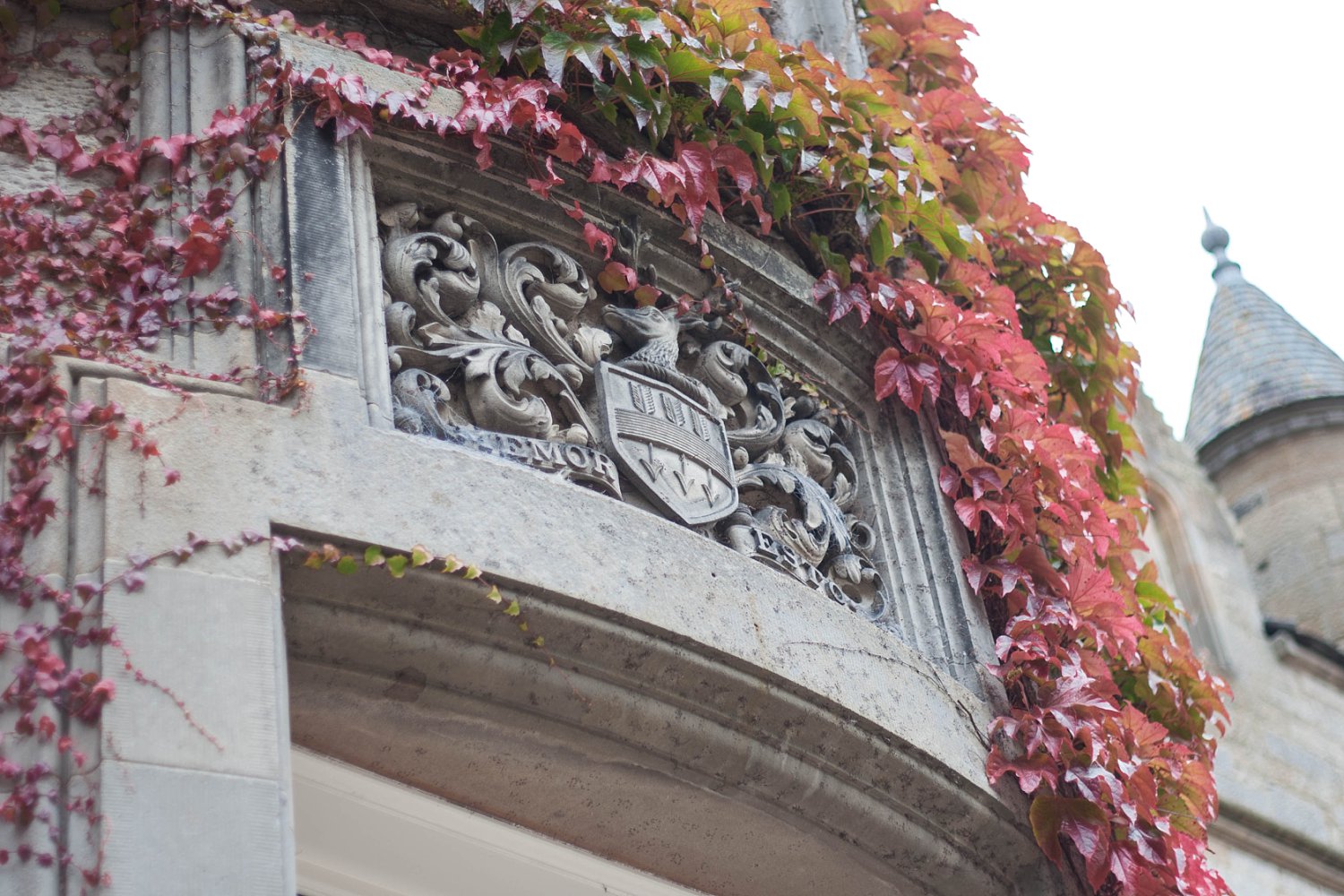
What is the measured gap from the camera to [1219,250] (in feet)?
52.8

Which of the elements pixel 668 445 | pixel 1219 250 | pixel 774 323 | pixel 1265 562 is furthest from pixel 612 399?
pixel 1219 250

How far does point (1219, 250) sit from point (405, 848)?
1410cm

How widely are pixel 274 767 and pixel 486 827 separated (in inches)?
31.8

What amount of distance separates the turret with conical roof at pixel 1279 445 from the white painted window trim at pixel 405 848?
1058cm

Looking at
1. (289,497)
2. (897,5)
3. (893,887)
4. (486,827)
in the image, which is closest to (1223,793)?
(897,5)

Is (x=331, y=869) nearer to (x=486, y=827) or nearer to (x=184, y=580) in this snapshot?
(x=486, y=827)

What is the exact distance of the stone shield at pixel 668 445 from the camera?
134 inches

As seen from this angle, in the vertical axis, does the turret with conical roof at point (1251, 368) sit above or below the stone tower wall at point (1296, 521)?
above

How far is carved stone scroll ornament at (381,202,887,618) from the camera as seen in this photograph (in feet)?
10.8

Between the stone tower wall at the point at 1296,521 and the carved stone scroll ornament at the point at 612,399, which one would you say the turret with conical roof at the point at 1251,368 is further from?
the carved stone scroll ornament at the point at 612,399

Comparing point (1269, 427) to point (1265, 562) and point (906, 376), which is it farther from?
point (906, 376)

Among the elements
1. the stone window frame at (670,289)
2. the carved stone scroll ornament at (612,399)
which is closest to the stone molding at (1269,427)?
the stone window frame at (670,289)

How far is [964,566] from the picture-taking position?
3908 millimetres

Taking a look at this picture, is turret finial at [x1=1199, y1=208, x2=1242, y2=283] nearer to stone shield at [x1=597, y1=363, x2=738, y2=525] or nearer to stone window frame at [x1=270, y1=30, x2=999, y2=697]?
stone window frame at [x1=270, y1=30, x2=999, y2=697]
